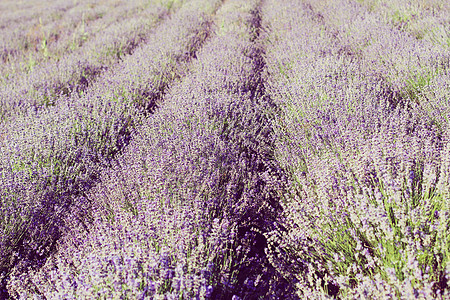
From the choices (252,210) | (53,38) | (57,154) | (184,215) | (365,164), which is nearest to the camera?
(184,215)

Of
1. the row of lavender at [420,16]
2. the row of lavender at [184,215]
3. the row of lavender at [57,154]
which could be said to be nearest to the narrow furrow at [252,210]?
the row of lavender at [184,215]

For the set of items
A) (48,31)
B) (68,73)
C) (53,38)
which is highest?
(48,31)

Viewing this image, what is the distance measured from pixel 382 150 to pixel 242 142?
3.66 ft

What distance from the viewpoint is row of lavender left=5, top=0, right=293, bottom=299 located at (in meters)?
1.28

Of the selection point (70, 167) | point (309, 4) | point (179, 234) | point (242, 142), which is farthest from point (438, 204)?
point (309, 4)

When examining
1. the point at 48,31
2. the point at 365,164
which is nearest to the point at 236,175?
the point at 365,164

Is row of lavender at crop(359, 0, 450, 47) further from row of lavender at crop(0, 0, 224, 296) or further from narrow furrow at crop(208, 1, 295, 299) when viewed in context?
row of lavender at crop(0, 0, 224, 296)

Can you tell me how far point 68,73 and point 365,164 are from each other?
3837 millimetres

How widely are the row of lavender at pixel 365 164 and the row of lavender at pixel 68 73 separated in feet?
8.19

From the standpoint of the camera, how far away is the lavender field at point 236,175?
1364 mm

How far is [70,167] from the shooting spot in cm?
221

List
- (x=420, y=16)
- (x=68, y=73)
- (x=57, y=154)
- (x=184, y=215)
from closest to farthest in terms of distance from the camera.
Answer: (x=184, y=215)
(x=57, y=154)
(x=68, y=73)
(x=420, y=16)

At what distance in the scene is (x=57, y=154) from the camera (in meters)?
2.35

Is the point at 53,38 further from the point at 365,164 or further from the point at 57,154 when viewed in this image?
the point at 365,164
